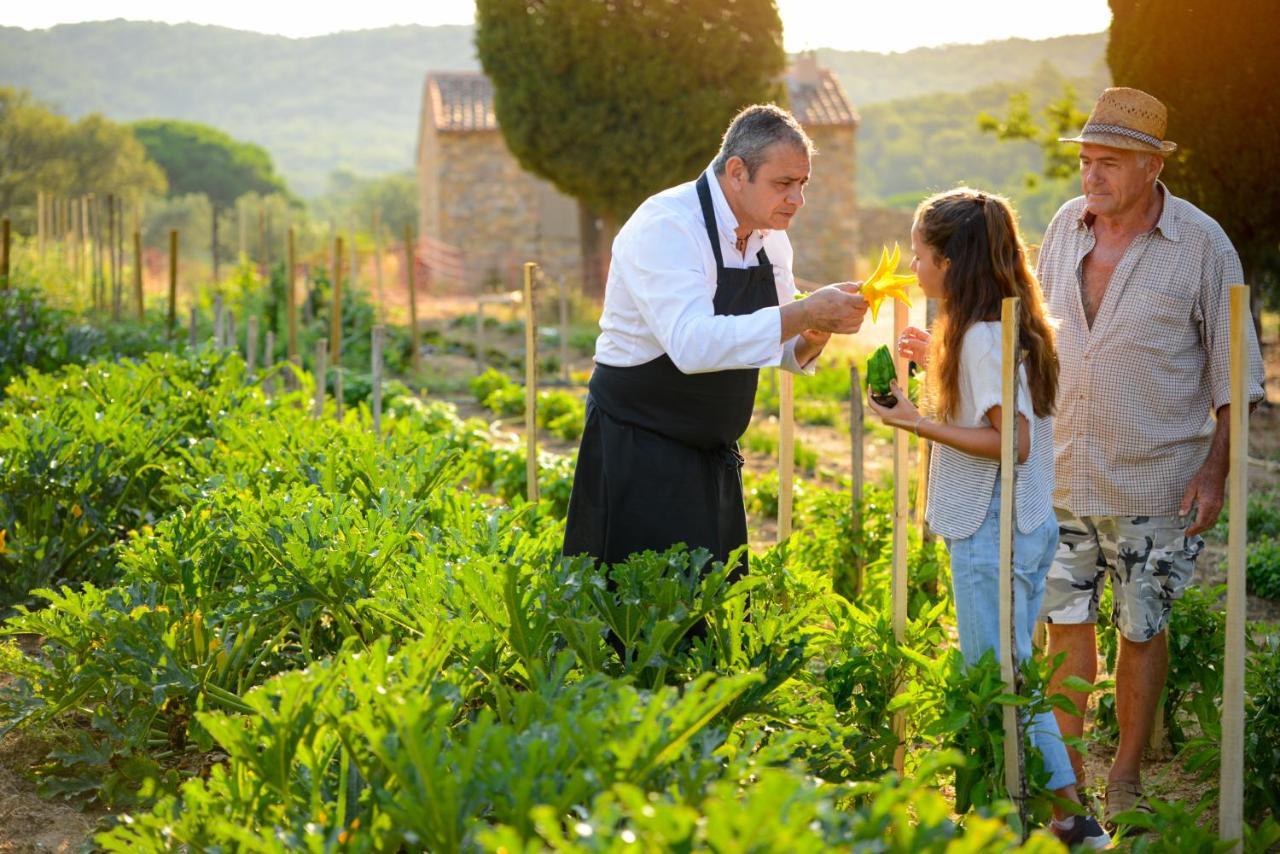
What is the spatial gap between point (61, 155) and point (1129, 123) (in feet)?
148

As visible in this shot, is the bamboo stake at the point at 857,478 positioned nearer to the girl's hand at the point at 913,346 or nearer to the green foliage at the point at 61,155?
the girl's hand at the point at 913,346

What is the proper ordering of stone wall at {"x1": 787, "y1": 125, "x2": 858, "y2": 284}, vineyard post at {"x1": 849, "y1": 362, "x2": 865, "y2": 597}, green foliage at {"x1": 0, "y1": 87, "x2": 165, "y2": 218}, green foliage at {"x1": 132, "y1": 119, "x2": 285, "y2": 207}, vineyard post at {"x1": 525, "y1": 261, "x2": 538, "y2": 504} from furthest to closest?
1. green foliage at {"x1": 132, "y1": 119, "x2": 285, "y2": 207}
2. green foliage at {"x1": 0, "y1": 87, "x2": 165, "y2": 218}
3. stone wall at {"x1": 787, "y1": 125, "x2": 858, "y2": 284}
4. vineyard post at {"x1": 849, "y1": 362, "x2": 865, "y2": 597}
5. vineyard post at {"x1": 525, "y1": 261, "x2": 538, "y2": 504}

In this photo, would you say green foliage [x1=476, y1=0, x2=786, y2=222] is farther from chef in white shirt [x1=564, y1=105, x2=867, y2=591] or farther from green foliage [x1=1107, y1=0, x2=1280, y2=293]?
chef in white shirt [x1=564, y1=105, x2=867, y2=591]

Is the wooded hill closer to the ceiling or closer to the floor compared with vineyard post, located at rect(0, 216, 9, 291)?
closer to the ceiling

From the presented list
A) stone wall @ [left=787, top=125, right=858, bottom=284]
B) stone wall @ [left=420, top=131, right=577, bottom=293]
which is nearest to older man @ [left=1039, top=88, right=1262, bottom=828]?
stone wall @ [left=420, top=131, right=577, bottom=293]

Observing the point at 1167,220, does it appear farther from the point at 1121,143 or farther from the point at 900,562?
the point at 900,562

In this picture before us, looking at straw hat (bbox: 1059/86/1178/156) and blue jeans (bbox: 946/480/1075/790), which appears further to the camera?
straw hat (bbox: 1059/86/1178/156)

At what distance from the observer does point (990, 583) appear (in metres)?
3.28

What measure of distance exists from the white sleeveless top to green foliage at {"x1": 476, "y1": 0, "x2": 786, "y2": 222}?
15.2 m

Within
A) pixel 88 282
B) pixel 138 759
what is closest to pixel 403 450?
pixel 138 759

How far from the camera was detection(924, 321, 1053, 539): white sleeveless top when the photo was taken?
3.19 m

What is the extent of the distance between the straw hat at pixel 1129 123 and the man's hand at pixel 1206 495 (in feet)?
2.66

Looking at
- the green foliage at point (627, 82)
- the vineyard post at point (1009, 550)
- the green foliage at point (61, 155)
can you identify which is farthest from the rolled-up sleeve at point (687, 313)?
the green foliage at point (61, 155)

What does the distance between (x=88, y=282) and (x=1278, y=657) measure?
1566 centimetres
